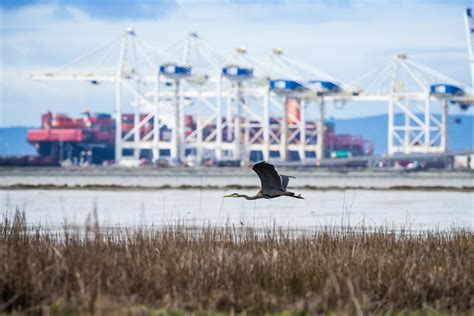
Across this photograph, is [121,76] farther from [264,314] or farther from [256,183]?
[264,314]

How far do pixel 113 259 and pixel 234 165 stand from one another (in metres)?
118

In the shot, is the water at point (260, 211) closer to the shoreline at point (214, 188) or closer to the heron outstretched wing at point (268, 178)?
the heron outstretched wing at point (268, 178)

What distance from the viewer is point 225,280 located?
1456 centimetres

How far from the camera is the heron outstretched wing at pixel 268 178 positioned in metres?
19.2

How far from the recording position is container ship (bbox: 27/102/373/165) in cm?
16650

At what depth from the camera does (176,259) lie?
1596 cm

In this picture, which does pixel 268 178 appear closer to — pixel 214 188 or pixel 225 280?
pixel 225 280

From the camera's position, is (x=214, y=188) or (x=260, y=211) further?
(x=214, y=188)

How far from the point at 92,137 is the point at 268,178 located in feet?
502

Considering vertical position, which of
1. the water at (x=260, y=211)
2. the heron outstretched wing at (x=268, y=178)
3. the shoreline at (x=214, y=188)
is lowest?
the water at (x=260, y=211)

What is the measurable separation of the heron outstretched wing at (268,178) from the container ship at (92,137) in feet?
441

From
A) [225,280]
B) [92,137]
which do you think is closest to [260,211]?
[225,280]

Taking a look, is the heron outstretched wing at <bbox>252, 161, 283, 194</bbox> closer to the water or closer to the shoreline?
the water

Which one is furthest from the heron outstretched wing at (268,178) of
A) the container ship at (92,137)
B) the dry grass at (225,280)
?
the container ship at (92,137)
